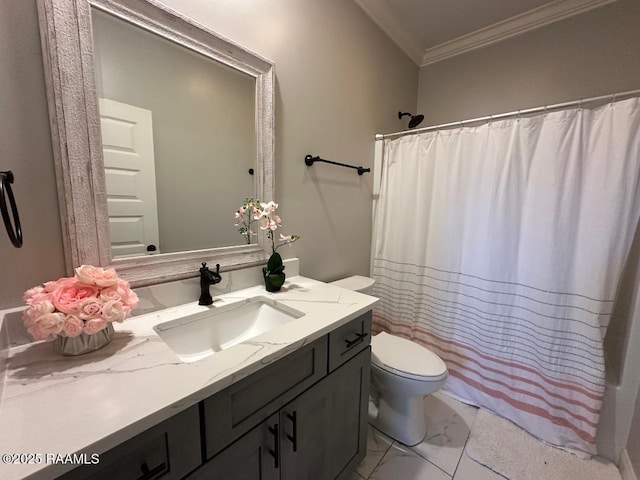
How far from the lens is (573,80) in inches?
67.4

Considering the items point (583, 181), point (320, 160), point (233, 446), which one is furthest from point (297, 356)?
point (583, 181)

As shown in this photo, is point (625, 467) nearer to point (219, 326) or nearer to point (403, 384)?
point (403, 384)

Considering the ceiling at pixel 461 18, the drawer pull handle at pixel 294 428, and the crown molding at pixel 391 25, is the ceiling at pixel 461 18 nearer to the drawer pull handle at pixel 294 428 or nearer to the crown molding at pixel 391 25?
the crown molding at pixel 391 25

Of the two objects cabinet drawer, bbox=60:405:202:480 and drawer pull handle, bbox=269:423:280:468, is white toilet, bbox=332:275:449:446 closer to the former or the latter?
drawer pull handle, bbox=269:423:280:468

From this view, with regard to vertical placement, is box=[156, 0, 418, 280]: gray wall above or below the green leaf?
above

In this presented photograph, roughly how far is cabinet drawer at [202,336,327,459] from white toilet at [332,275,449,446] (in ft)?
1.99

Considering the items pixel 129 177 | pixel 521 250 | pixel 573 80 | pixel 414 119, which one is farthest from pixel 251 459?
pixel 573 80

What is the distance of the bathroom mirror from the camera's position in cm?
79

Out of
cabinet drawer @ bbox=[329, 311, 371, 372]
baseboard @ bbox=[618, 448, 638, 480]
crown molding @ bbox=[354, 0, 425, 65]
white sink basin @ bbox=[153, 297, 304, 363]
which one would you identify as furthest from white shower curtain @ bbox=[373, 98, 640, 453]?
white sink basin @ bbox=[153, 297, 304, 363]

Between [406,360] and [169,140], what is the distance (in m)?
1.53

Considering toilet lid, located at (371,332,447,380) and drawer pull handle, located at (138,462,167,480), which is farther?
toilet lid, located at (371,332,447,380)

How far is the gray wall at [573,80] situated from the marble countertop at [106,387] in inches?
64.8

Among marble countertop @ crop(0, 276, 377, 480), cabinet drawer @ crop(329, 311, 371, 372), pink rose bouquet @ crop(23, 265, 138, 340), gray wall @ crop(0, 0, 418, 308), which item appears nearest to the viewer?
marble countertop @ crop(0, 276, 377, 480)

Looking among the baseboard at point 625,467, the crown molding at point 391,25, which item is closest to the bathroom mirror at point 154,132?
the crown molding at point 391,25
